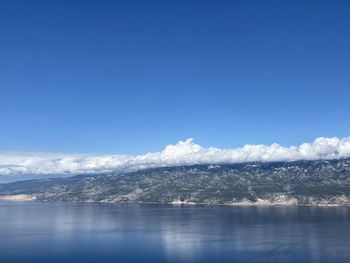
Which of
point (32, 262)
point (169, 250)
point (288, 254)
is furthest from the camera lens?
point (169, 250)

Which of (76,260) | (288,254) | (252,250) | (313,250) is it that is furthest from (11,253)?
(313,250)

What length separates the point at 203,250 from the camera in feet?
584

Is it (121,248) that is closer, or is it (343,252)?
(343,252)

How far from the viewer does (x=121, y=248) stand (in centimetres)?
18550

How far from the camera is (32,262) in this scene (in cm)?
15600

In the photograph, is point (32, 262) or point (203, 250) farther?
point (203, 250)

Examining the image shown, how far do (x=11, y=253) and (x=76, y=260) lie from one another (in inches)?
1224

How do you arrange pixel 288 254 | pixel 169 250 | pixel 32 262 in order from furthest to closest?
pixel 169 250
pixel 288 254
pixel 32 262

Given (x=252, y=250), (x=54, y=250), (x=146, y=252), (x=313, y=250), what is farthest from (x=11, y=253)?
(x=313, y=250)

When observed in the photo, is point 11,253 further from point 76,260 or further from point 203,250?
point 203,250

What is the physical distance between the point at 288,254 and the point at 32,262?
90.0 metres

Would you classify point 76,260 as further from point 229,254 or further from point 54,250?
point 229,254

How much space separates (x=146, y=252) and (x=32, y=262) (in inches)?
1687

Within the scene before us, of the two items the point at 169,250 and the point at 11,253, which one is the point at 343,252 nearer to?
→ the point at 169,250
